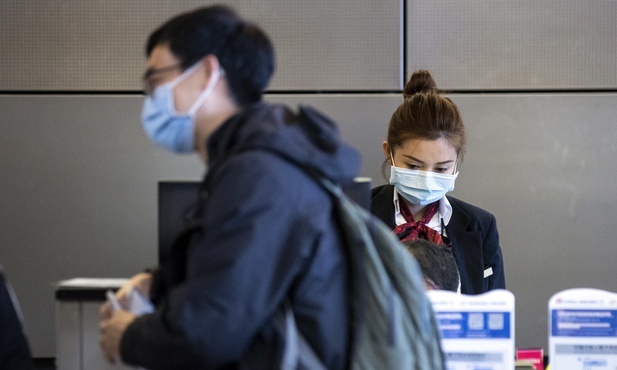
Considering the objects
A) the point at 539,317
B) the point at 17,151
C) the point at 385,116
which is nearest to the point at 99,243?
the point at 17,151

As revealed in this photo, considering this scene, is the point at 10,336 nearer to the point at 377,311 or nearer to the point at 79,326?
the point at 79,326

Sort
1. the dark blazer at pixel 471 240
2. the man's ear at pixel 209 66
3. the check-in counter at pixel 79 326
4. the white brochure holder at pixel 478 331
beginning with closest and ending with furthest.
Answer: the man's ear at pixel 209 66, the check-in counter at pixel 79 326, the white brochure holder at pixel 478 331, the dark blazer at pixel 471 240

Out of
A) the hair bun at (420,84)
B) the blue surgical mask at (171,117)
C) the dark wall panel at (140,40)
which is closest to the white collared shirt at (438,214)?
the hair bun at (420,84)

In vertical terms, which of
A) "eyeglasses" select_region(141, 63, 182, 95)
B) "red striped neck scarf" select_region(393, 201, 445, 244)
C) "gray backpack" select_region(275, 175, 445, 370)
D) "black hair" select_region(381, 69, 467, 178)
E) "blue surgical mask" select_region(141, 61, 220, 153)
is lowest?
"red striped neck scarf" select_region(393, 201, 445, 244)

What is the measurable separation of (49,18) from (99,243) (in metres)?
0.82

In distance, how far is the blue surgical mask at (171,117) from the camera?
139 cm

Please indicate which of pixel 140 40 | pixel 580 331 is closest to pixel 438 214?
pixel 580 331

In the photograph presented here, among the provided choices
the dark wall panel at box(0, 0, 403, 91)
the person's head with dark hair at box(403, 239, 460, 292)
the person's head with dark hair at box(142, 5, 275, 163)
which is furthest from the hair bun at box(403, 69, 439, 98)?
the person's head with dark hair at box(142, 5, 275, 163)

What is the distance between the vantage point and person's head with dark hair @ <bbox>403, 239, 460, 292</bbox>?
1981 mm

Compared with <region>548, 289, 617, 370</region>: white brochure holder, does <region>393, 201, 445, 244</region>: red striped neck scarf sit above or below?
above

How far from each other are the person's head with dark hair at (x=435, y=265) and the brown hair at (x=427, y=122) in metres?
0.45

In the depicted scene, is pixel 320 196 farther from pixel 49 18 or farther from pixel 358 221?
→ pixel 49 18

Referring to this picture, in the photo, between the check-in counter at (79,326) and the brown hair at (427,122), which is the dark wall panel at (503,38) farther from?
the check-in counter at (79,326)

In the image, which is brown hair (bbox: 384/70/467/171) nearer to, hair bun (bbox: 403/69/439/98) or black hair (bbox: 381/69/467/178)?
black hair (bbox: 381/69/467/178)
